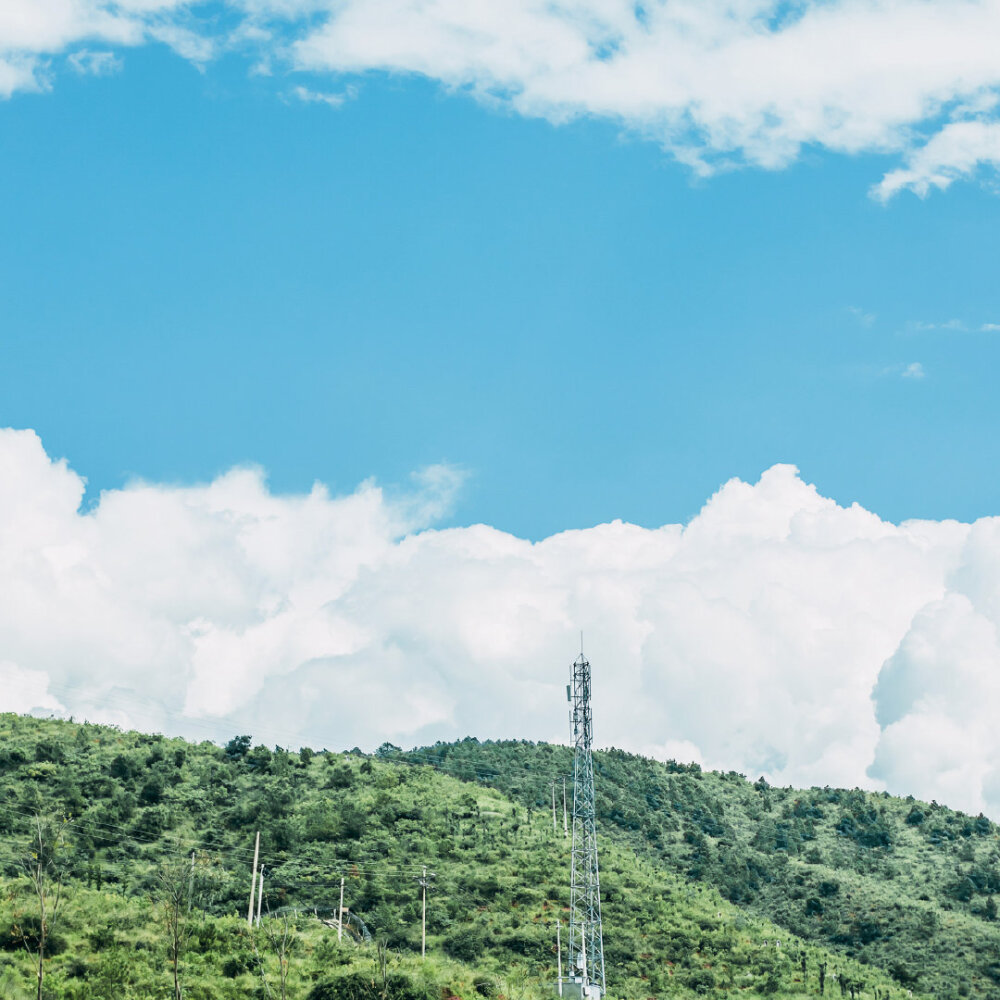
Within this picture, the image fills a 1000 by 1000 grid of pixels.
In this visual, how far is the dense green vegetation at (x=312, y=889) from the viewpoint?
2132 inches

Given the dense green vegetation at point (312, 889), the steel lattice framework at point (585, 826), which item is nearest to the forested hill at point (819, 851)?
the dense green vegetation at point (312, 889)

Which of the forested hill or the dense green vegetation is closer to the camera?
the dense green vegetation

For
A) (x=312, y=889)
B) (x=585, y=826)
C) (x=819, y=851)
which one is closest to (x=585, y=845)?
(x=585, y=826)

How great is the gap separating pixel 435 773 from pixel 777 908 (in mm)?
34135

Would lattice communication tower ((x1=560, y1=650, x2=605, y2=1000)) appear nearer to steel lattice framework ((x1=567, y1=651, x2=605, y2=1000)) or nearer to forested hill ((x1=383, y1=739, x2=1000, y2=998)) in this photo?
steel lattice framework ((x1=567, y1=651, x2=605, y2=1000))

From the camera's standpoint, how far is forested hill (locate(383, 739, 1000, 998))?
99.6 metres

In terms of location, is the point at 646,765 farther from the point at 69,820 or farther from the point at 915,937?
the point at 69,820

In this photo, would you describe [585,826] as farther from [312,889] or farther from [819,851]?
[819,851]

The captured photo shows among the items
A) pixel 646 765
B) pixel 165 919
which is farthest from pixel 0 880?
pixel 646 765

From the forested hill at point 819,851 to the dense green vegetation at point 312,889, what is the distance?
26.2 feet

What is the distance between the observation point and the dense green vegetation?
54.2 metres

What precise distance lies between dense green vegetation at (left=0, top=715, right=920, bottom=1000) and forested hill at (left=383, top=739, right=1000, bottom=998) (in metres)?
7.99

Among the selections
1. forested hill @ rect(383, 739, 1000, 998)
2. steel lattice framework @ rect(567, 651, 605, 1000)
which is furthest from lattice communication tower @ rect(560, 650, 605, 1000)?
forested hill @ rect(383, 739, 1000, 998)

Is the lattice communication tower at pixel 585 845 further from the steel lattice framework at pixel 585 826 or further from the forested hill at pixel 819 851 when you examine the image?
the forested hill at pixel 819 851
